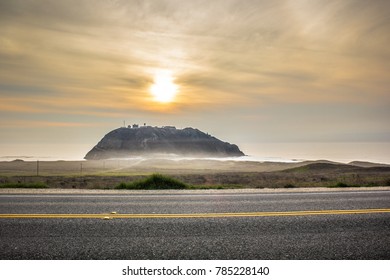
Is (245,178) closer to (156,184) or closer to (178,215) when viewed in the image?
(156,184)

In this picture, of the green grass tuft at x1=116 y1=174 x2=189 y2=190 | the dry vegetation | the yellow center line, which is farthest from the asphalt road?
the dry vegetation

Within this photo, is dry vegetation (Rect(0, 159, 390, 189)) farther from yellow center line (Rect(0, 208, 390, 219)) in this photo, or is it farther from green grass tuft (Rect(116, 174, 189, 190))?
yellow center line (Rect(0, 208, 390, 219))

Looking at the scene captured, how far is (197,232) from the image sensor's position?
249 inches

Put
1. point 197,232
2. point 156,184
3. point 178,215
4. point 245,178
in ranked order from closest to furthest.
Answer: point 197,232
point 178,215
point 156,184
point 245,178

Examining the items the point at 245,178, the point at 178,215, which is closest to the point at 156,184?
the point at 178,215

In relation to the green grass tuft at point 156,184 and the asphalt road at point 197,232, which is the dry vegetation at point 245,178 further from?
the asphalt road at point 197,232

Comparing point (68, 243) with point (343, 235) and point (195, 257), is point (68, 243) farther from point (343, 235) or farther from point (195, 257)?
point (343, 235)

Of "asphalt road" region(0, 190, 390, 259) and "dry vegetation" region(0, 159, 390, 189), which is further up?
"asphalt road" region(0, 190, 390, 259)

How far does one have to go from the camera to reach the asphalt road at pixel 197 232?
5.18 metres

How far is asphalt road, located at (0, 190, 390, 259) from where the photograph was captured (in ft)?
17.0

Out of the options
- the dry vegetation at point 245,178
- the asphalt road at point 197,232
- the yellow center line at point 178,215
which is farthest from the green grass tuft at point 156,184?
the yellow center line at point 178,215

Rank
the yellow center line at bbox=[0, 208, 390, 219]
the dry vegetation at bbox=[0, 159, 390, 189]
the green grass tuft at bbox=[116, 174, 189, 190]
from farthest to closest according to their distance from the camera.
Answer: the dry vegetation at bbox=[0, 159, 390, 189] → the green grass tuft at bbox=[116, 174, 189, 190] → the yellow center line at bbox=[0, 208, 390, 219]
